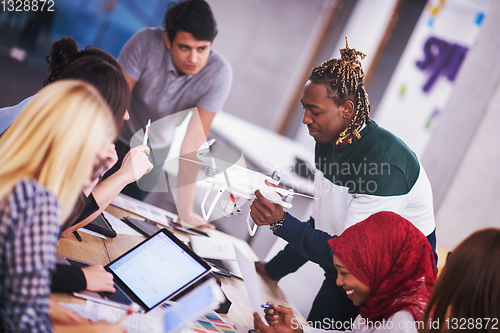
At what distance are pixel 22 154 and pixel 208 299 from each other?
1.53 ft

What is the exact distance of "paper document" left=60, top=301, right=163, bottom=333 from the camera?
0.93m

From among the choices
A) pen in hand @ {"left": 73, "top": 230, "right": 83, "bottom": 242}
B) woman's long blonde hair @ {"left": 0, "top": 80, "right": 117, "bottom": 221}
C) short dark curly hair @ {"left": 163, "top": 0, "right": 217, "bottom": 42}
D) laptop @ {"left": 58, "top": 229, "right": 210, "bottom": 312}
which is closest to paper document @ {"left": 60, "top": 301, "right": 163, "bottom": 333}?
laptop @ {"left": 58, "top": 229, "right": 210, "bottom": 312}

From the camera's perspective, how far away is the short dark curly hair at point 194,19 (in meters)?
1.95

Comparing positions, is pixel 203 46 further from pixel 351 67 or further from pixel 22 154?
pixel 22 154

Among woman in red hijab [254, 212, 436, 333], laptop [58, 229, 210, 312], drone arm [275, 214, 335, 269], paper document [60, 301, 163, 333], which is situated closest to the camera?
paper document [60, 301, 163, 333]

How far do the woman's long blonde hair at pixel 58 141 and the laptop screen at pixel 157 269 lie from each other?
0.35m

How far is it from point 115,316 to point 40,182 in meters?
0.40

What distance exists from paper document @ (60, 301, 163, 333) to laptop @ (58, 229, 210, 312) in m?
0.03

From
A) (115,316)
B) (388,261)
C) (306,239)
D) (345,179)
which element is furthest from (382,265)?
(115,316)

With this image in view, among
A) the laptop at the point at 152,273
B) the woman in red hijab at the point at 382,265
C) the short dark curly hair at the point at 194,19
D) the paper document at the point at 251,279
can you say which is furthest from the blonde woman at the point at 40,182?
the short dark curly hair at the point at 194,19

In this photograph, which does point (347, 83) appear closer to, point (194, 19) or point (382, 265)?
point (382, 265)

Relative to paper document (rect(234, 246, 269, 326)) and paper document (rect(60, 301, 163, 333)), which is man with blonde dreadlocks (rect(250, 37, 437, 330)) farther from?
paper document (rect(60, 301, 163, 333))

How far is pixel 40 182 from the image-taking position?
77 cm

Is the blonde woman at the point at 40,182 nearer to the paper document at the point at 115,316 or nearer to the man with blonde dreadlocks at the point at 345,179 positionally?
the paper document at the point at 115,316
